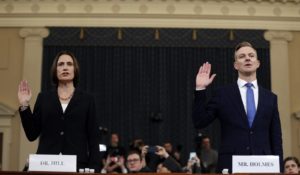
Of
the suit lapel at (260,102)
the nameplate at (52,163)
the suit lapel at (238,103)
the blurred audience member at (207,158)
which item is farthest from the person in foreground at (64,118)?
the blurred audience member at (207,158)

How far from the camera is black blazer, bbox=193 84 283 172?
320cm

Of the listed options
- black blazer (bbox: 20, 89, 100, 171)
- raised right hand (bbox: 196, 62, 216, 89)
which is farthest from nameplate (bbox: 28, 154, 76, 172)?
raised right hand (bbox: 196, 62, 216, 89)

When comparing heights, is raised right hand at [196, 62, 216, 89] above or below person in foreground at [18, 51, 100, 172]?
above

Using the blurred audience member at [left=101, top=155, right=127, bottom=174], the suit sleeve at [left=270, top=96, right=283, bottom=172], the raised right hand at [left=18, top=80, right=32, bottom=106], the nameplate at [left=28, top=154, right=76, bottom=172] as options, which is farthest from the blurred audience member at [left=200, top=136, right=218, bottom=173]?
the nameplate at [left=28, top=154, right=76, bottom=172]

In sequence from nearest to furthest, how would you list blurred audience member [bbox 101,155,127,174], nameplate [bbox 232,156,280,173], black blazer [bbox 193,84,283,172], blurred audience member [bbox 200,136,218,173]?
nameplate [bbox 232,156,280,173]
black blazer [bbox 193,84,283,172]
blurred audience member [bbox 101,155,127,174]
blurred audience member [bbox 200,136,218,173]

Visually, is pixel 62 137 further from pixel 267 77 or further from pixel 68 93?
pixel 267 77

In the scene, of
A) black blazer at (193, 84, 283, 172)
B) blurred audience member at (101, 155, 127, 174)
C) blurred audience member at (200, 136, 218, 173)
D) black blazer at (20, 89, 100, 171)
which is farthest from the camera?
blurred audience member at (200, 136, 218, 173)

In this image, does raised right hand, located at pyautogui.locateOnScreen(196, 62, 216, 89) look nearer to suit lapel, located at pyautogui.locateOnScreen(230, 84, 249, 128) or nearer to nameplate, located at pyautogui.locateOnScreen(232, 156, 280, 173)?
suit lapel, located at pyautogui.locateOnScreen(230, 84, 249, 128)

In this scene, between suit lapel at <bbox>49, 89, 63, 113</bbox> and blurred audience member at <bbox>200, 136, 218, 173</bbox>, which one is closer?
suit lapel at <bbox>49, 89, 63, 113</bbox>

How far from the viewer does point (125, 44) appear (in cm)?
1332

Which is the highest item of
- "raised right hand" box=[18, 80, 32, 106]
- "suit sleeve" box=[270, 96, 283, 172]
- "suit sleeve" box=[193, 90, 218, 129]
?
"raised right hand" box=[18, 80, 32, 106]

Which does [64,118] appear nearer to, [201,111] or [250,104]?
[201,111]

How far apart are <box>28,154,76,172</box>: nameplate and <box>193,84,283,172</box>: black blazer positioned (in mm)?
853

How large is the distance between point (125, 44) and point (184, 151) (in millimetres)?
2912
